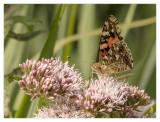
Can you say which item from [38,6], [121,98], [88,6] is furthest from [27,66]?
[88,6]

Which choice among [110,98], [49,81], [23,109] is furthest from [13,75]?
[110,98]

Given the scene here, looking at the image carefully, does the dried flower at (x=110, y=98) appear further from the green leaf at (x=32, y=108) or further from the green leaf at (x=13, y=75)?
the green leaf at (x=13, y=75)

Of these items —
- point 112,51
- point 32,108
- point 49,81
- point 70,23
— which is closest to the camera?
point 49,81

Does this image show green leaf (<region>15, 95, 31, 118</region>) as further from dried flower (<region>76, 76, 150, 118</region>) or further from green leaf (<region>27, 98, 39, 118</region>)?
dried flower (<region>76, 76, 150, 118</region>)

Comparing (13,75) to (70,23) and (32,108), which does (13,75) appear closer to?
(32,108)

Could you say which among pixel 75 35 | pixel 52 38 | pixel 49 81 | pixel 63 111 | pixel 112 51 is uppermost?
pixel 75 35

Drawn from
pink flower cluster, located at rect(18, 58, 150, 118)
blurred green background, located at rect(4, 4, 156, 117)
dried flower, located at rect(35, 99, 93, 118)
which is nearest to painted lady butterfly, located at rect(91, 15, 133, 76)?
blurred green background, located at rect(4, 4, 156, 117)

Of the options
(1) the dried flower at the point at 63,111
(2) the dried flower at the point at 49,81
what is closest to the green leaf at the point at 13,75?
(2) the dried flower at the point at 49,81
